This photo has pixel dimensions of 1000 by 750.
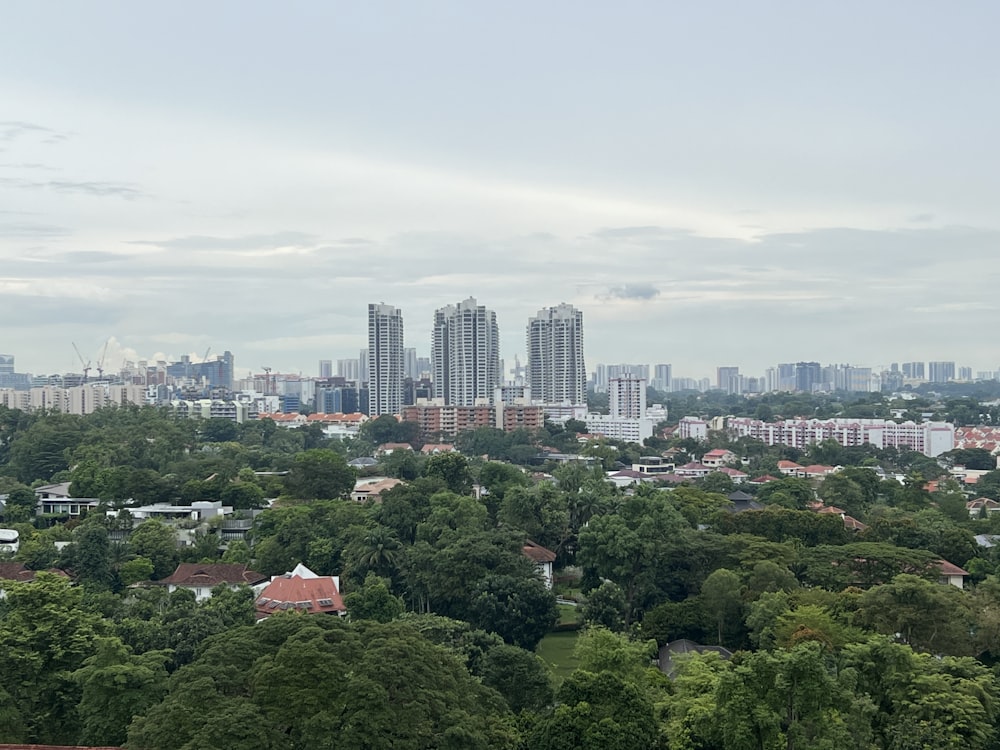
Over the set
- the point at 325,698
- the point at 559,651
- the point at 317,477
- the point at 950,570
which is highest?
the point at 317,477

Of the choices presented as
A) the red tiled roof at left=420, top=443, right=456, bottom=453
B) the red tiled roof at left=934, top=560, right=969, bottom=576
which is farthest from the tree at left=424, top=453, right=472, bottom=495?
the red tiled roof at left=420, top=443, right=456, bottom=453

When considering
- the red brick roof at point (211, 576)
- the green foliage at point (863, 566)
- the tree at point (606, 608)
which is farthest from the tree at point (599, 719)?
the red brick roof at point (211, 576)

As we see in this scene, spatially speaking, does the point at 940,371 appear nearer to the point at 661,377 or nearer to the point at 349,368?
the point at 661,377

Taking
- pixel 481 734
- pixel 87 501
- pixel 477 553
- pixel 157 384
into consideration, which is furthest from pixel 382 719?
pixel 157 384

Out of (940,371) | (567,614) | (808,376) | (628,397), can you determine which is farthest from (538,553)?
(940,371)

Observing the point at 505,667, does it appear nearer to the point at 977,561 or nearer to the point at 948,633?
the point at 948,633
